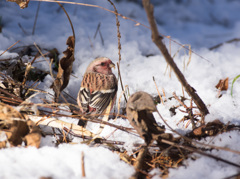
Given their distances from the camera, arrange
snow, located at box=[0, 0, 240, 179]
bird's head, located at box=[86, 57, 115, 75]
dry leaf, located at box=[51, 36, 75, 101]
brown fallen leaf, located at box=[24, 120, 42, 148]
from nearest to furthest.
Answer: snow, located at box=[0, 0, 240, 179], brown fallen leaf, located at box=[24, 120, 42, 148], dry leaf, located at box=[51, 36, 75, 101], bird's head, located at box=[86, 57, 115, 75]

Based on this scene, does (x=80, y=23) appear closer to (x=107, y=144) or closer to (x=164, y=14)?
(x=164, y=14)

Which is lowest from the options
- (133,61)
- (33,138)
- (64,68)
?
(33,138)

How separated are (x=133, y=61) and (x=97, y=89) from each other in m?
1.21

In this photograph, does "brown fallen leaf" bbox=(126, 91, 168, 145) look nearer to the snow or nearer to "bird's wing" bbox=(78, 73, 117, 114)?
the snow

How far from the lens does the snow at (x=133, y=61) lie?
1.36 metres

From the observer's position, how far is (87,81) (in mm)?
2307

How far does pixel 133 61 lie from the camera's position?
3369 mm

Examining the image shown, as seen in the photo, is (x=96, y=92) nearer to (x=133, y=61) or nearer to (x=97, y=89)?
(x=97, y=89)

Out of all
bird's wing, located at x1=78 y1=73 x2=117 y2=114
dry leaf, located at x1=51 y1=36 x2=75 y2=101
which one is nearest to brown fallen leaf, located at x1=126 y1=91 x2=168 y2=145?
bird's wing, located at x1=78 y1=73 x2=117 y2=114

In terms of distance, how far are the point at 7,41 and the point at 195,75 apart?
226 cm

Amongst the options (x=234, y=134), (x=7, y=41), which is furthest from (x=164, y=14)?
(x=234, y=134)

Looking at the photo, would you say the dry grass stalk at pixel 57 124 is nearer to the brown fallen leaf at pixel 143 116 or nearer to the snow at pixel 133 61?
the snow at pixel 133 61

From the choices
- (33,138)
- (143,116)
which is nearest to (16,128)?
(33,138)

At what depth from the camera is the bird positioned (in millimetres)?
2156
